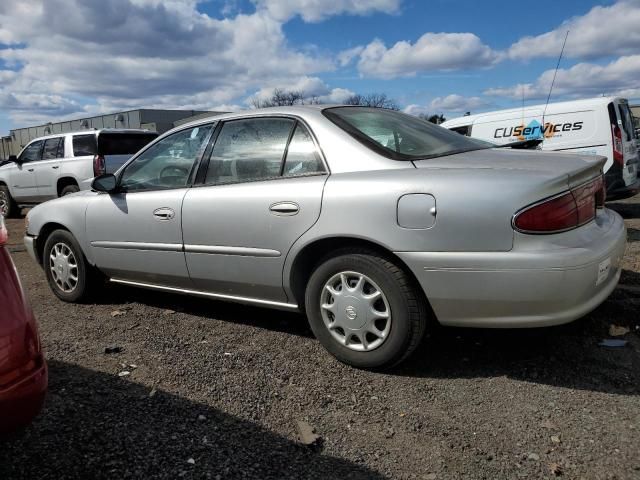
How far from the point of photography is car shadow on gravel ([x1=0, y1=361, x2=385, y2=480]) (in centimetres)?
228

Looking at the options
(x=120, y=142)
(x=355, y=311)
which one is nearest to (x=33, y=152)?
(x=120, y=142)

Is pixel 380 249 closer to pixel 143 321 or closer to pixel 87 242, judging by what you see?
pixel 143 321

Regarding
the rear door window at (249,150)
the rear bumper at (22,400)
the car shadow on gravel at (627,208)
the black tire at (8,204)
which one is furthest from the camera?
the black tire at (8,204)

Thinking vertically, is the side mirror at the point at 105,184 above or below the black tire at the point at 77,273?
above

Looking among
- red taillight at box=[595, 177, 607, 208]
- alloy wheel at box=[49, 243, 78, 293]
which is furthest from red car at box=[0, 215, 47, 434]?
red taillight at box=[595, 177, 607, 208]

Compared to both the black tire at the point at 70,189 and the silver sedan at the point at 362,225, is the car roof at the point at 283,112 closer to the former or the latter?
the silver sedan at the point at 362,225

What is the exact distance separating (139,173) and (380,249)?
224 centimetres

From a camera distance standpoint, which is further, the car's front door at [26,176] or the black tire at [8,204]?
the black tire at [8,204]

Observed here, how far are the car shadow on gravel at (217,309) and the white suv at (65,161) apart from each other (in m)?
5.48

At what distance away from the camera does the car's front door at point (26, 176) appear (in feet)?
37.2

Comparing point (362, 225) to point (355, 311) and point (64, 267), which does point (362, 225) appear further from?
point (64, 267)

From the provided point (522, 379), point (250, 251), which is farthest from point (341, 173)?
point (522, 379)

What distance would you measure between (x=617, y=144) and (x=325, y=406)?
Answer: 7.99 metres

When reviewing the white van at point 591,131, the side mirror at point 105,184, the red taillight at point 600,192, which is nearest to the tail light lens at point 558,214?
the red taillight at point 600,192
